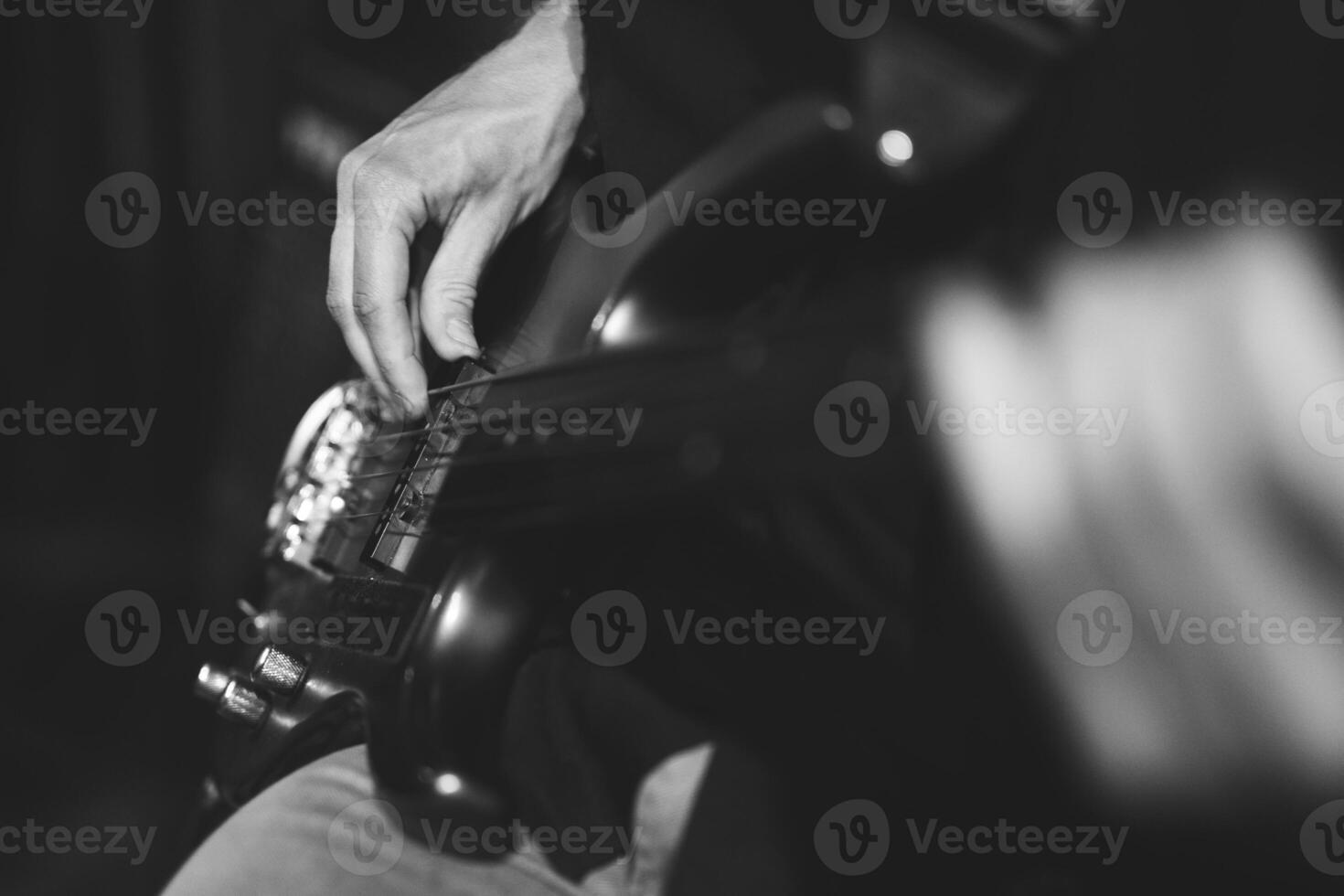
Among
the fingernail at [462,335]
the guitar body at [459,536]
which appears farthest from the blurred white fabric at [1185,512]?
the fingernail at [462,335]

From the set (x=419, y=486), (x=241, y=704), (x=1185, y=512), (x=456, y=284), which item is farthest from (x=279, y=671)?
(x=1185, y=512)

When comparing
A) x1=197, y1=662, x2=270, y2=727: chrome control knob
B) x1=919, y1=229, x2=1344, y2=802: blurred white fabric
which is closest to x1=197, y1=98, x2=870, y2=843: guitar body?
x1=197, y1=662, x2=270, y2=727: chrome control knob

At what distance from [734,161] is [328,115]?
744mm

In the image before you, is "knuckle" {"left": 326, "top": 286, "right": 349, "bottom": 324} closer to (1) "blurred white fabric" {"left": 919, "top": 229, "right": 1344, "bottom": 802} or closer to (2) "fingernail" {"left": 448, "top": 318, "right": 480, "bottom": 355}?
(2) "fingernail" {"left": 448, "top": 318, "right": 480, "bottom": 355}

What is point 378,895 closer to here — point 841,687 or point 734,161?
point 841,687

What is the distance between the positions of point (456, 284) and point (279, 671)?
31 cm

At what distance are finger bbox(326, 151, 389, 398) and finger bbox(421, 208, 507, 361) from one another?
6cm

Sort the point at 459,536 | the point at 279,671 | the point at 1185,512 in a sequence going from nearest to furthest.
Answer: the point at 1185,512
the point at 459,536
the point at 279,671

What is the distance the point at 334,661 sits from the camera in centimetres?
66

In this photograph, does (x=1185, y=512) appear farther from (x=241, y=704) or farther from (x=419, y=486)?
(x=241, y=704)

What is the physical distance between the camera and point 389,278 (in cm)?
69

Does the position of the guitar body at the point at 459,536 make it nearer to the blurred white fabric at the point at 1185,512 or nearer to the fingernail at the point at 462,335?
the fingernail at the point at 462,335

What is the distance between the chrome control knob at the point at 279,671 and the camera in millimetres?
699

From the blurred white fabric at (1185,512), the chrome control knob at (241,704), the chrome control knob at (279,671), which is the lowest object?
the chrome control knob at (241,704)
